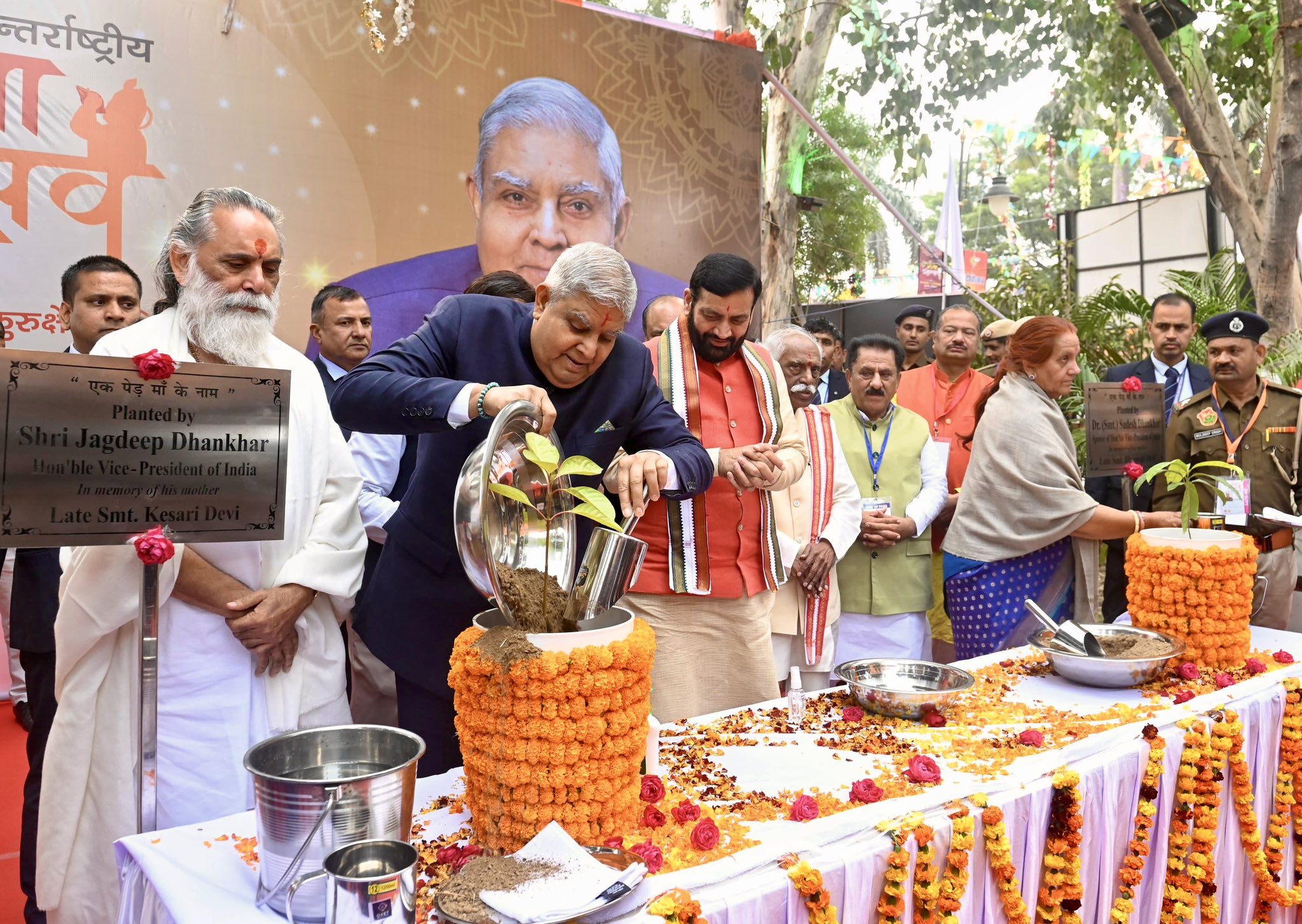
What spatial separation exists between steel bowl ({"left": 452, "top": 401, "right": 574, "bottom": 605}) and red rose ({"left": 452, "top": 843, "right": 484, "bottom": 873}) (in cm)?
40

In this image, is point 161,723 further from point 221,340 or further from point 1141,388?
point 1141,388

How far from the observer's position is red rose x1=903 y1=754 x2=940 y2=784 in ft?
5.74

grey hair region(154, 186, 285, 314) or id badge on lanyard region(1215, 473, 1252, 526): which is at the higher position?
grey hair region(154, 186, 285, 314)

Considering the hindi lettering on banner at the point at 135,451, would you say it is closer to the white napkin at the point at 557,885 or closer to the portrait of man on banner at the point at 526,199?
the white napkin at the point at 557,885

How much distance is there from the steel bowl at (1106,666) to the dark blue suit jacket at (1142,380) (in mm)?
2118

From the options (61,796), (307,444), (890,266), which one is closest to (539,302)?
(307,444)

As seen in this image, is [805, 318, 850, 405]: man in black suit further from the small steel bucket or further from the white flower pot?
the small steel bucket

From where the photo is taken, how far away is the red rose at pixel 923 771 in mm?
1750

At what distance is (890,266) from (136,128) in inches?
1714

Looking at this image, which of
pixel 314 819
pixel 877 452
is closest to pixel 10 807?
pixel 314 819

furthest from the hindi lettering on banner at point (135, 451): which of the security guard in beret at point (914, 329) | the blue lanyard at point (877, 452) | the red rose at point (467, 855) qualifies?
the security guard in beret at point (914, 329)

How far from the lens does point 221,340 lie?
7.09 ft

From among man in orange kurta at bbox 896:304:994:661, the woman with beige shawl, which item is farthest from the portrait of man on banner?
the woman with beige shawl

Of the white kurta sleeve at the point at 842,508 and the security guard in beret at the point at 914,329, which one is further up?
the security guard in beret at the point at 914,329
